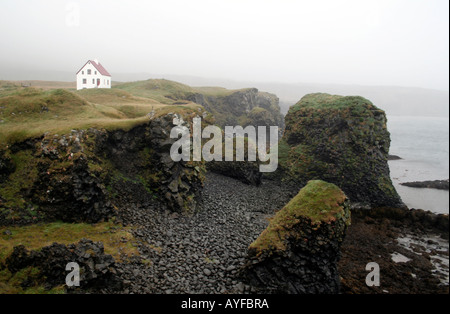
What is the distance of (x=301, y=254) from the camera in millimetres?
16344

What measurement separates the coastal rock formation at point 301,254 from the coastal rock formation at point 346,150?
2194 centimetres

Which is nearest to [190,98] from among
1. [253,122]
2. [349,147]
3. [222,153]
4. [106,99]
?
[253,122]

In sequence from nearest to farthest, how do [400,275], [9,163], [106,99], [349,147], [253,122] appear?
1. [400,275]
2. [9,163]
3. [349,147]
4. [106,99]
5. [253,122]

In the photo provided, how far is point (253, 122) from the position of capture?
293 ft

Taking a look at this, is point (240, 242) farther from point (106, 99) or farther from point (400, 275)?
point (106, 99)

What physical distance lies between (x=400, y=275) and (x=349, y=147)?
2260 cm

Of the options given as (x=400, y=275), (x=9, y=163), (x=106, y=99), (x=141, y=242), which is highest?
(x=106, y=99)

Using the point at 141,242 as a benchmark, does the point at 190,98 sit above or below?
above

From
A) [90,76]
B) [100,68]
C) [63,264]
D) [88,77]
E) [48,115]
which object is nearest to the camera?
[63,264]

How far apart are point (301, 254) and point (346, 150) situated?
27.1 m

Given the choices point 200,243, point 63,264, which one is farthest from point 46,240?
point 200,243

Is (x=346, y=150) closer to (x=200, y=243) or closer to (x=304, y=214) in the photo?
(x=304, y=214)

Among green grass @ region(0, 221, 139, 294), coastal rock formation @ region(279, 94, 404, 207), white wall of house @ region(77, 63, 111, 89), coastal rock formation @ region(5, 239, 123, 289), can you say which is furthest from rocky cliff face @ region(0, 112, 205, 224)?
white wall of house @ region(77, 63, 111, 89)

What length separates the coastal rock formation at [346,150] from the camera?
3569 cm
